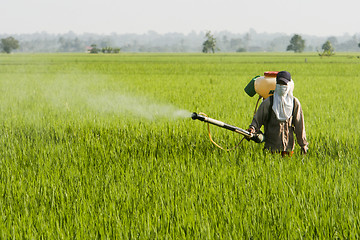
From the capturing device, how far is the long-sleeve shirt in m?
3.66

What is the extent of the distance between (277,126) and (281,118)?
0.39 ft

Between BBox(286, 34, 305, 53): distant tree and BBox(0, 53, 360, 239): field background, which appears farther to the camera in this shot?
BBox(286, 34, 305, 53): distant tree

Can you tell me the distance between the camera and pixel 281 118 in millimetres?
3580

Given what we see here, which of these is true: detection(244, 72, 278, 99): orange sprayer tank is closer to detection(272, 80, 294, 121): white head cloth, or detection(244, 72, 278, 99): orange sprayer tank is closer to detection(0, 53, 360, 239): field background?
detection(272, 80, 294, 121): white head cloth

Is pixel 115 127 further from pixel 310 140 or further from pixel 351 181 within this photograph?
pixel 351 181

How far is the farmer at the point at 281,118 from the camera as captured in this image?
3549 millimetres

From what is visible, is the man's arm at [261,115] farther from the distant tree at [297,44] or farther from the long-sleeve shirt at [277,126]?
the distant tree at [297,44]

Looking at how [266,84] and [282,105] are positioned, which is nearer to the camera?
[282,105]

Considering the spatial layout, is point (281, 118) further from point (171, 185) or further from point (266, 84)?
point (171, 185)

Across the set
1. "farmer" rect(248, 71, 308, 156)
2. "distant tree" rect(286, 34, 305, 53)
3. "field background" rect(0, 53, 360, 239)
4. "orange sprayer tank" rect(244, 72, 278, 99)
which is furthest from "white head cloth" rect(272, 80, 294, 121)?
"distant tree" rect(286, 34, 305, 53)

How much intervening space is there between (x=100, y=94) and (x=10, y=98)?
7.20 ft

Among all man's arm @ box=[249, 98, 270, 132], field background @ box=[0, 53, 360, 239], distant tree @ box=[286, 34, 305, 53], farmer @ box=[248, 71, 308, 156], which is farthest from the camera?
distant tree @ box=[286, 34, 305, 53]

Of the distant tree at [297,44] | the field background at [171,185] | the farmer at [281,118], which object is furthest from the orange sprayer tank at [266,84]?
the distant tree at [297,44]

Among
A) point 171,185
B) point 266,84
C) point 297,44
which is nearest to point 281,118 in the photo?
point 266,84
